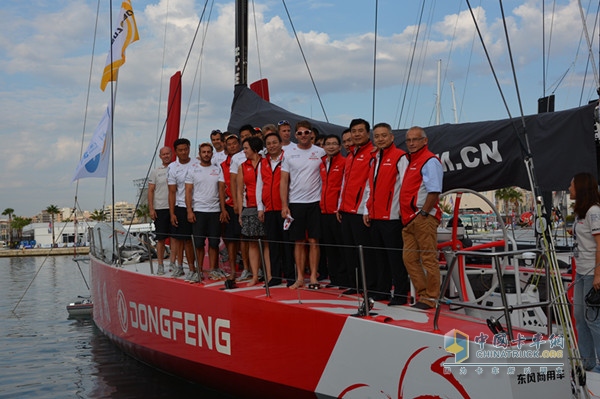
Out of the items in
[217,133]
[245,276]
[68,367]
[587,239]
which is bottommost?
[68,367]

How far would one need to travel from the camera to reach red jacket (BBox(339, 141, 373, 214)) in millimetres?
4984

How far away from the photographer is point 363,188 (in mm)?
4984

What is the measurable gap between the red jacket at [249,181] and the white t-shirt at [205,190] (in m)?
0.53

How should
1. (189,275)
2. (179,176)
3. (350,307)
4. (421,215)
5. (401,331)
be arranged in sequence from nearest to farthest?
(401,331), (421,215), (350,307), (189,275), (179,176)

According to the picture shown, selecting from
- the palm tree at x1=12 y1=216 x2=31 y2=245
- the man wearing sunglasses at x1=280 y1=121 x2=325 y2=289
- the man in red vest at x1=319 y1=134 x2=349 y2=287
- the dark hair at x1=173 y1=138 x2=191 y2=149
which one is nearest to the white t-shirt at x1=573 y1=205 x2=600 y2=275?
the man in red vest at x1=319 y1=134 x2=349 y2=287

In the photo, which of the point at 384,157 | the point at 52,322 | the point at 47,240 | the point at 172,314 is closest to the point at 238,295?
the point at 172,314

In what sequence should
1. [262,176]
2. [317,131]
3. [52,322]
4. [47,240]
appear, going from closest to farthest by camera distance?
1. [262,176]
2. [317,131]
3. [52,322]
4. [47,240]

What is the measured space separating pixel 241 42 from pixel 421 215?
4653 millimetres

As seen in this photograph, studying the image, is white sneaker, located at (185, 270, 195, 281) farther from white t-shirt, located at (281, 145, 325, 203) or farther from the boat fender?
the boat fender

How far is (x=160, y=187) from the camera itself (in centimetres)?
689

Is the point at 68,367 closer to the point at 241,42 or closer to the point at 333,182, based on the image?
the point at 241,42

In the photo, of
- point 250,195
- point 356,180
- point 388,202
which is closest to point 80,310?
point 250,195

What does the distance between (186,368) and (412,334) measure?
117 inches

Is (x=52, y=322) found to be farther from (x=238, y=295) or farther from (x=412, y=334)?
(x=412, y=334)
